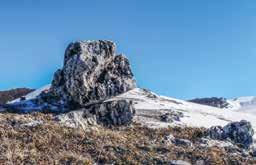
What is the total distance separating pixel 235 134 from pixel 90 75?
1279 cm

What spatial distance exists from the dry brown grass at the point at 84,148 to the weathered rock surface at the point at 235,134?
165 inches

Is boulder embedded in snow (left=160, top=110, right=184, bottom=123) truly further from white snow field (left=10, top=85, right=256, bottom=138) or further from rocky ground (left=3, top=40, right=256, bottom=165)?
white snow field (left=10, top=85, right=256, bottom=138)

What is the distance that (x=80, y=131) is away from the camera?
31.8 meters

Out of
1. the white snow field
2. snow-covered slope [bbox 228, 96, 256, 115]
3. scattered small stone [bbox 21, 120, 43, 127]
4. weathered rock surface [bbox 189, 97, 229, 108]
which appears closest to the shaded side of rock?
the white snow field

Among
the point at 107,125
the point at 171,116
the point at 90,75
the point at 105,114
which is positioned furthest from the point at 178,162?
the point at 90,75

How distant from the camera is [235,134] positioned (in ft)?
122

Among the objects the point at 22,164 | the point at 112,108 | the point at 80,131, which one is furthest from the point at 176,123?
the point at 22,164

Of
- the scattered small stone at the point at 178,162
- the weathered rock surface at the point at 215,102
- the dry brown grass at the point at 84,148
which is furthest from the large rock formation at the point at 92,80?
the weathered rock surface at the point at 215,102

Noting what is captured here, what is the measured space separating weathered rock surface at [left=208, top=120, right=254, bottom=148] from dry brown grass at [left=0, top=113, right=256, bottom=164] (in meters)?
4.18

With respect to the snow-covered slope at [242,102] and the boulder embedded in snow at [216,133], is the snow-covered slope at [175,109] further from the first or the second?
the snow-covered slope at [242,102]

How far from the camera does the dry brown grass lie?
2675 cm

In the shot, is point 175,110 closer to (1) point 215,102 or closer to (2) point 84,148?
(2) point 84,148

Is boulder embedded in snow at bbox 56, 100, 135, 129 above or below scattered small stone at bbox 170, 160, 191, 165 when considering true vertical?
above

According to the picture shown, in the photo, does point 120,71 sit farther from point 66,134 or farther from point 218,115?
point 66,134
